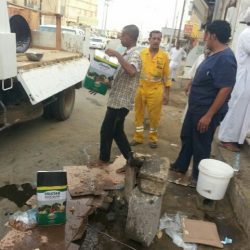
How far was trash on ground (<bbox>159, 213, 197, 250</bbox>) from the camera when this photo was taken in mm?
2920

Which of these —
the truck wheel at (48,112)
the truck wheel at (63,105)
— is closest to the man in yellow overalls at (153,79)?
the truck wheel at (63,105)

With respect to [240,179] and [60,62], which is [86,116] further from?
[240,179]

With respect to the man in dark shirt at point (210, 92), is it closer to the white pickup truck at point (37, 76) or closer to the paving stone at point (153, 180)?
the paving stone at point (153, 180)

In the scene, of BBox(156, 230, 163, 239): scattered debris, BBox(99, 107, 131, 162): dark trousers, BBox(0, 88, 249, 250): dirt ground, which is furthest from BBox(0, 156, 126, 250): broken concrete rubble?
BBox(156, 230, 163, 239): scattered debris

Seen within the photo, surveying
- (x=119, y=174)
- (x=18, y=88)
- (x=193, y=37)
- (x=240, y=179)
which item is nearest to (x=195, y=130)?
(x=240, y=179)

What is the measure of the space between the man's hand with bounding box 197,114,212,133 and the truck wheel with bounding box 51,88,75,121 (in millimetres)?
3125

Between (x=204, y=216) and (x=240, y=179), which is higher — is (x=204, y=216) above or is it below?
below

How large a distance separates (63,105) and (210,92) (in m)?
3.33

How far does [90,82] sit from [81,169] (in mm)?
1076

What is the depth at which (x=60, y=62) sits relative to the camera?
5.28 meters

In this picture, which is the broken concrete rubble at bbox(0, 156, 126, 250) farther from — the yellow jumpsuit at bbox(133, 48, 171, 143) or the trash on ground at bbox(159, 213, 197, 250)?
the yellow jumpsuit at bbox(133, 48, 171, 143)

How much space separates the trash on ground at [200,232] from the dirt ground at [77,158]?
13 centimetres

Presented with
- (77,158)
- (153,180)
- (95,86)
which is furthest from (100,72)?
(153,180)

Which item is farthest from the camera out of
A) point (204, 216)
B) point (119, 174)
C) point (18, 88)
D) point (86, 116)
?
point (86, 116)
